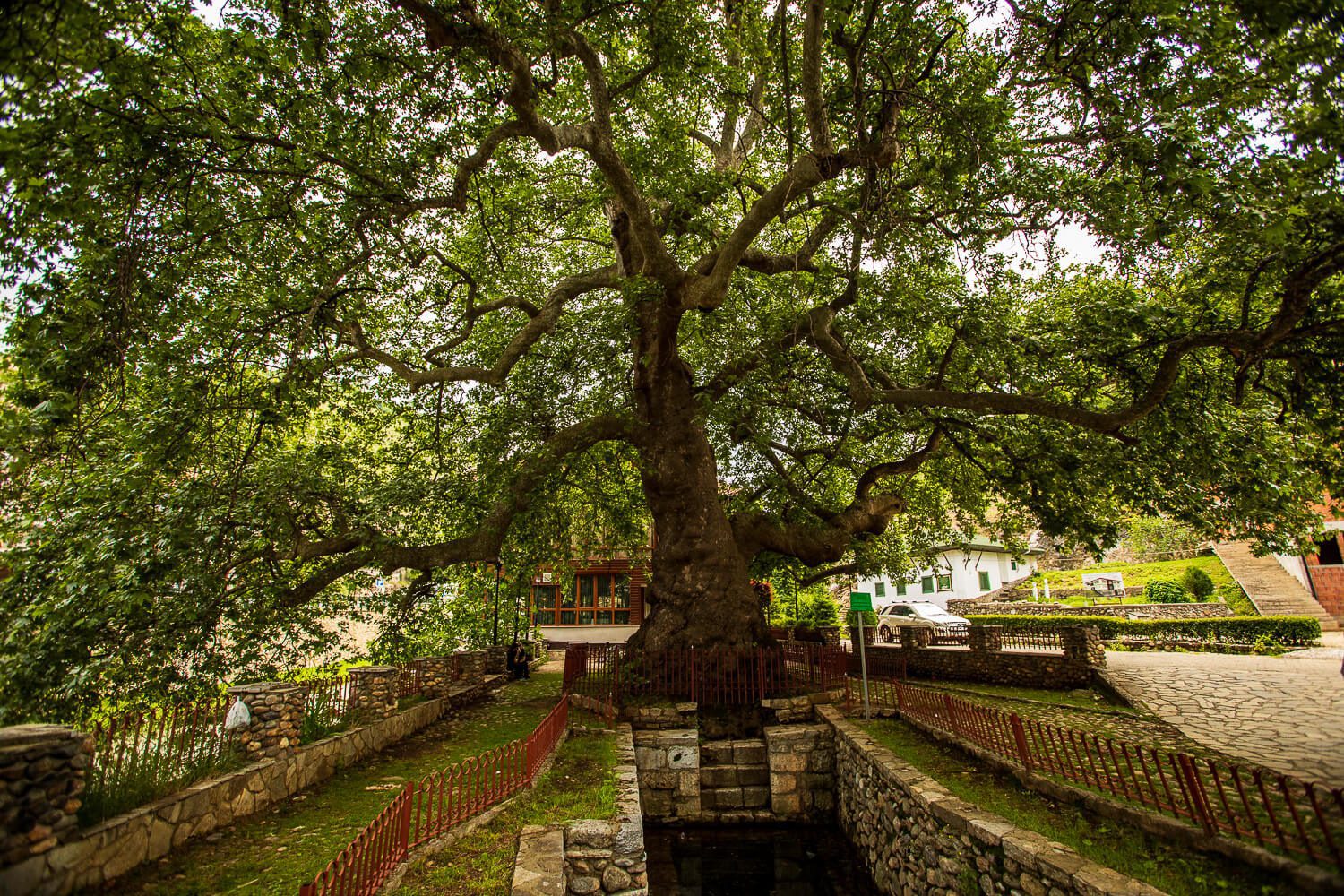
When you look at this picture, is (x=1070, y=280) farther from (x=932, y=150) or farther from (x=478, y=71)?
(x=478, y=71)

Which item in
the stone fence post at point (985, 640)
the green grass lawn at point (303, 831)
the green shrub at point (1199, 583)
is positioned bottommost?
the green grass lawn at point (303, 831)

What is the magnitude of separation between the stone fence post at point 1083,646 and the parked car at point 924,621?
15.6 ft

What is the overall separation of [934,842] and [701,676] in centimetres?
547

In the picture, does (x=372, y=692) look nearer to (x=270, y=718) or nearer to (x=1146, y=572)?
(x=270, y=718)

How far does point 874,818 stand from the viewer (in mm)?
8984

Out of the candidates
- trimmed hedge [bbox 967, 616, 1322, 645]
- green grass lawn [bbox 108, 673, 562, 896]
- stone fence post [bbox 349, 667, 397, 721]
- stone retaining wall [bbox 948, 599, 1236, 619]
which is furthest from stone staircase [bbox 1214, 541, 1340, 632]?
stone fence post [bbox 349, 667, 397, 721]

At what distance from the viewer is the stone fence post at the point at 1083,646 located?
13.3 metres

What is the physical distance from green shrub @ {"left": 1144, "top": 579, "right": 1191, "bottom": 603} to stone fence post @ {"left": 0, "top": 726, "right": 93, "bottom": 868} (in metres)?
35.5

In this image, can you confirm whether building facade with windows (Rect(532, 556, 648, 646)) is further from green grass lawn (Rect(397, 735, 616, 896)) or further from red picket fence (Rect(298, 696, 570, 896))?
red picket fence (Rect(298, 696, 570, 896))

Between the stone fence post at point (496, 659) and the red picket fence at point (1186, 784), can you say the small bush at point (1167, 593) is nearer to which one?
the red picket fence at point (1186, 784)

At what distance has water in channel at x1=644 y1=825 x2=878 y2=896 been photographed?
891 centimetres

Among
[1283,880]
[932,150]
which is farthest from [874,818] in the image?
[932,150]

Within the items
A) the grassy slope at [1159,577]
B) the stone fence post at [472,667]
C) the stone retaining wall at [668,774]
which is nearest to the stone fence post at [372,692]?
the stone retaining wall at [668,774]

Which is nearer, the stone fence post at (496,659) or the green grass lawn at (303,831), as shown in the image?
the green grass lawn at (303,831)
